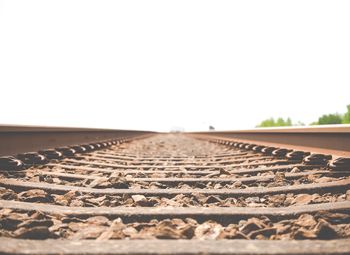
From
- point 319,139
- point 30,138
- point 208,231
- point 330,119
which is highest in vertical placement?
point 330,119

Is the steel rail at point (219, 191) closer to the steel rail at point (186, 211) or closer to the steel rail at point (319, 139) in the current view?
the steel rail at point (186, 211)

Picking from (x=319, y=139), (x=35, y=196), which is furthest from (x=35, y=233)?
(x=319, y=139)

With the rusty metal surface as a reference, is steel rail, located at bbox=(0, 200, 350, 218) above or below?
below

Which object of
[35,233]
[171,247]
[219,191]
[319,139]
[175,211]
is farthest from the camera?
[319,139]

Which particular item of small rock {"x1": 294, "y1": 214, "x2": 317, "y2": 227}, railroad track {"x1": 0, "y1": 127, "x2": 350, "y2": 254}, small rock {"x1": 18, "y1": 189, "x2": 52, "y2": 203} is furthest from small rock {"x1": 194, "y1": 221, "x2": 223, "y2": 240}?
small rock {"x1": 18, "y1": 189, "x2": 52, "y2": 203}

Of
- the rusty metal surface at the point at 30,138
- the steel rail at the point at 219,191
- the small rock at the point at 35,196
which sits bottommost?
the small rock at the point at 35,196

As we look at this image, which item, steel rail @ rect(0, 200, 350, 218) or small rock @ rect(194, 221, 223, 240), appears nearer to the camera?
small rock @ rect(194, 221, 223, 240)

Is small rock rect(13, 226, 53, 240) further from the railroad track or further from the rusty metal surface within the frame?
the rusty metal surface

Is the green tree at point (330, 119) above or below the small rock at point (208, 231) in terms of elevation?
above

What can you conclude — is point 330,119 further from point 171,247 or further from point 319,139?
point 171,247

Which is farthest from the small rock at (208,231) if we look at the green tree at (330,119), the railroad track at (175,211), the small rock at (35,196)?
the green tree at (330,119)

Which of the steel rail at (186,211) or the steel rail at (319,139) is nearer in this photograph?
the steel rail at (186,211)

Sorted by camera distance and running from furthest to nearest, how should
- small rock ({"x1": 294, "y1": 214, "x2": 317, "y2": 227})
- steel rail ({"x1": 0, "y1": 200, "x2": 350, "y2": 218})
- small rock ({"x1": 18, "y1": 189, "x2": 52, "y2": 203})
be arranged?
small rock ({"x1": 18, "y1": 189, "x2": 52, "y2": 203}) < steel rail ({"x1": 0, "y1": 200, "x2": 350, "y2": 218}) < small rock ({"x1": 294, "y1": 214, "x2": 317, "y2": 227})

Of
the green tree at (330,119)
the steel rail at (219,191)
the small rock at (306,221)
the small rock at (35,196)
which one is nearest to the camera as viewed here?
the small rock at (306,221)
